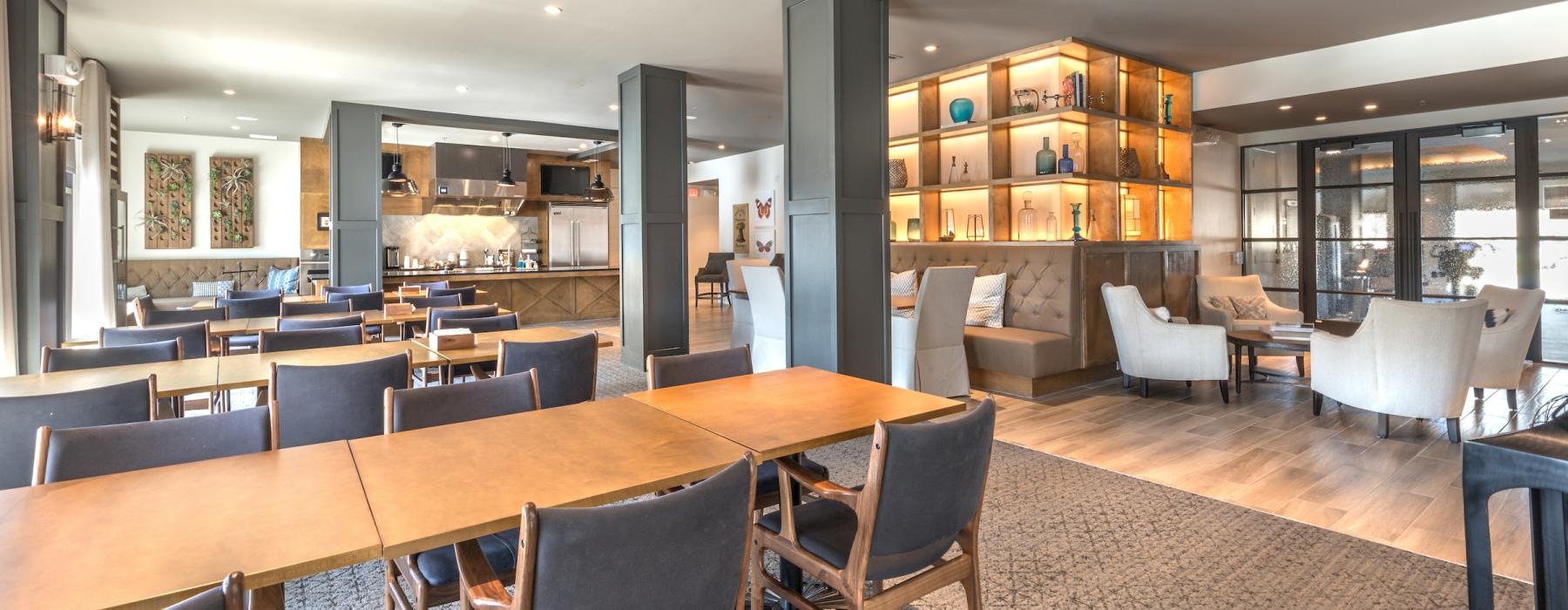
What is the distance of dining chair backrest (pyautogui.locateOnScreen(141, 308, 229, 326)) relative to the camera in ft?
14.8

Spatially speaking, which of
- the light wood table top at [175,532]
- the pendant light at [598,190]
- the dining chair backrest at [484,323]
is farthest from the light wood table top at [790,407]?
the pendant light at [598,190]

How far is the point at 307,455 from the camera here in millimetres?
1761

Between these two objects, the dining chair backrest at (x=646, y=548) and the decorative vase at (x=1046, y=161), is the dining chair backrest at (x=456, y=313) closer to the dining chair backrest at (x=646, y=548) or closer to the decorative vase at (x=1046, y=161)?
the dining chair backrest at (x=646, y=548)

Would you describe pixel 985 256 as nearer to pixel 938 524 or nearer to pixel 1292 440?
pixel 1292 440

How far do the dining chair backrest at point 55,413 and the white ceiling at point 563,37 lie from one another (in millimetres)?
3831

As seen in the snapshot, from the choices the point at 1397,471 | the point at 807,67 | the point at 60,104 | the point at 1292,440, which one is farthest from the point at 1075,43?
the point at 60,104

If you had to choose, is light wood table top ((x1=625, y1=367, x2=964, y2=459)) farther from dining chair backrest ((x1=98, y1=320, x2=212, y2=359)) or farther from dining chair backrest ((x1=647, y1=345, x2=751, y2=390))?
dining chair backrest ((x1=98, y1=320, x2=212, y2=359))

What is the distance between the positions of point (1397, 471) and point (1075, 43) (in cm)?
385

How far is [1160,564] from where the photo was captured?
2.78m

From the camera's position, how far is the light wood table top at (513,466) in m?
1.37

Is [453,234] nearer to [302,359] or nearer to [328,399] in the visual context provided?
[302,359]

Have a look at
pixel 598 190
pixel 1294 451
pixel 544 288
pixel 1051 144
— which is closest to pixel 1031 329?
pixel 1051 144

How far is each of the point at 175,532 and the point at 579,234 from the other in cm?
1261

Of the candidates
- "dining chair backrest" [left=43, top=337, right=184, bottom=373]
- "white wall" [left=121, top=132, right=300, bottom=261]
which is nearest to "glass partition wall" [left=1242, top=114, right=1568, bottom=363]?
"dining chair backrest" [left=43, top=337, right=184, bottom=373]
